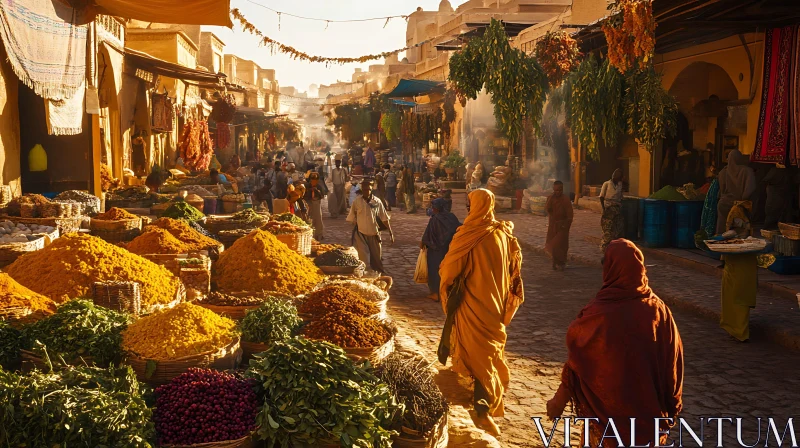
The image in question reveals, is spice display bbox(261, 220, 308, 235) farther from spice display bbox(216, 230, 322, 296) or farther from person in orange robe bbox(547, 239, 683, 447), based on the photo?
person in orange robe bbox(547, 239, 683, 447)

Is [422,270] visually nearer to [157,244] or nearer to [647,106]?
[157,244]

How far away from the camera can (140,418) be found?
10.9 feet

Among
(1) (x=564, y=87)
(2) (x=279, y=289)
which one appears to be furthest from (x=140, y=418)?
(1) (x=564, y=87)

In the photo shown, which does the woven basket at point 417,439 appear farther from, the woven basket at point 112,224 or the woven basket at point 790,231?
the woven basket at point 790,231

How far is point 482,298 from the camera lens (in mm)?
5422

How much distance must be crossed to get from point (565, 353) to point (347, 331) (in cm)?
290

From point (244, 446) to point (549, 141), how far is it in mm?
18548

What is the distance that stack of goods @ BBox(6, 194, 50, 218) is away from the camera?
8258mm

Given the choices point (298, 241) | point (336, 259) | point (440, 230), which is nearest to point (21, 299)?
point (336, 259)

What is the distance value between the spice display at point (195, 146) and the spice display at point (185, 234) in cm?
1047

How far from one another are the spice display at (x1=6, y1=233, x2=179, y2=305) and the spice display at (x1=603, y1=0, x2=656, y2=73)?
6.81 meters

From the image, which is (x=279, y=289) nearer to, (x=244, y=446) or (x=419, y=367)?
(x=419, y=367)

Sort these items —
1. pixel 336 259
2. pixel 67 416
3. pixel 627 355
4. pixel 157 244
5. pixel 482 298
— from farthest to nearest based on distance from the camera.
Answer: pixel 336 259 < pixel 157 244 < pixel 482 298 < pixel 627 355 < pixel 67 416

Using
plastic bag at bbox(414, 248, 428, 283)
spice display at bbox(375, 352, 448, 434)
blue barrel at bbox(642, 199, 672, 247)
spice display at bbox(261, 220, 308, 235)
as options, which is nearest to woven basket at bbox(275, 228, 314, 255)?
spice display at bbox(261, 220, 308, 235)
